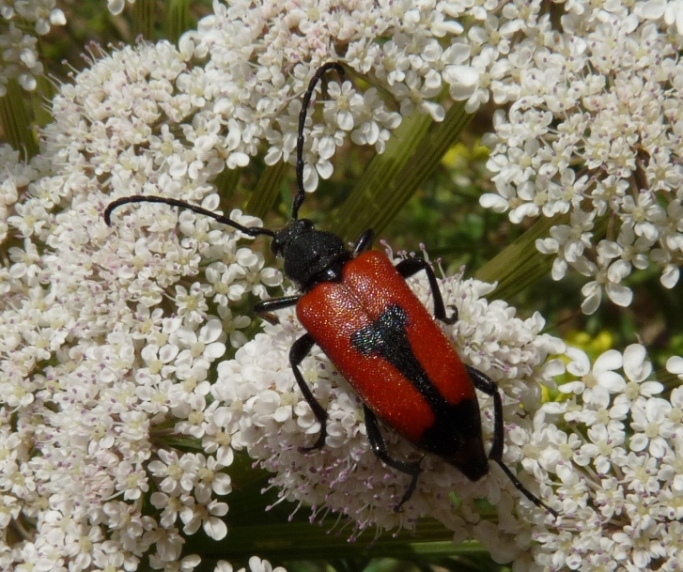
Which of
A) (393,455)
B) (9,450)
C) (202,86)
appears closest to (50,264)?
(9,450)

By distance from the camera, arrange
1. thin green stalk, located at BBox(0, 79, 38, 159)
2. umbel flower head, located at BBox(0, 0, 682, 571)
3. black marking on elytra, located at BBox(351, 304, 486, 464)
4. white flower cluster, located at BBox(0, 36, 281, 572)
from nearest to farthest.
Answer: black marking on elytra, located at BBox(351, 304, 486, 464), umbel flower head, located at BBox(0, 0, 682, 571), white flower cluster, located at BBox(0, 36, 281, 572), thin green stalk, located at BBox(0, 79, 38, 159)

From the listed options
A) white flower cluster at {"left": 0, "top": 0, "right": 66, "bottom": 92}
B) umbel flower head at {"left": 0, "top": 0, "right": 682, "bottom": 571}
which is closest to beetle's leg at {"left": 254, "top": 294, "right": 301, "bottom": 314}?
umbel flower head at {"left": 0, "top": 0, "right": 682, "bottom": 571}

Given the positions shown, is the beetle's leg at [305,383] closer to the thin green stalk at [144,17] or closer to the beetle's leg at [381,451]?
the beetle's leg at [381,451]


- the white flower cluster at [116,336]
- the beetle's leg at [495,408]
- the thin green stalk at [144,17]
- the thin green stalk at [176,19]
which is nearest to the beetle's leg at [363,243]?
the white flower cluster at [116,336]

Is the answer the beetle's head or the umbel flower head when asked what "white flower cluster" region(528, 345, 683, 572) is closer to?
the umbel flower head

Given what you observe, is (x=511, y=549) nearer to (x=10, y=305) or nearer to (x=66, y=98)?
(x=10, y=305)

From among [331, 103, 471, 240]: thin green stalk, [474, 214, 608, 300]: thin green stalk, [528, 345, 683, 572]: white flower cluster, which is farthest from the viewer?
[331, 103, 471, 240]: thin green stalk

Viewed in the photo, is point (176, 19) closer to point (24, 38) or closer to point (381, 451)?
point (24, 38)
